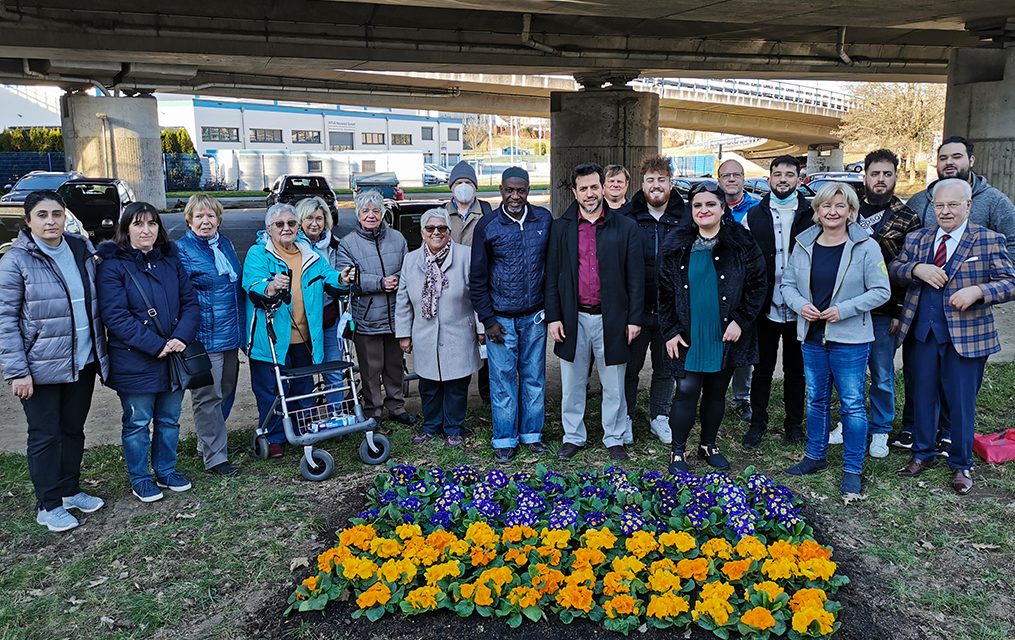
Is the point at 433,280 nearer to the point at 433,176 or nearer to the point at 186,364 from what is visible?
the point at 186,364

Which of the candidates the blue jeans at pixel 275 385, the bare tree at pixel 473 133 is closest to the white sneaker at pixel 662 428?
the blue jeans at pixel 275 385

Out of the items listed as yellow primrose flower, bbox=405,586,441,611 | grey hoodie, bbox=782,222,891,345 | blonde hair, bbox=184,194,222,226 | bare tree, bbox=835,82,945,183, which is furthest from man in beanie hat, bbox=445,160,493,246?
bare tree, bbox=835,82,945,183

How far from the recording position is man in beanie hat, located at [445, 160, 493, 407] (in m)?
6.34

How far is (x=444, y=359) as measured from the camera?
598cm

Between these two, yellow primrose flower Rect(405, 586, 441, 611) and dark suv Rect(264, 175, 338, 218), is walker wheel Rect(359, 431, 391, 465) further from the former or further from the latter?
dark suv Rect(264, 175, 338, 218)

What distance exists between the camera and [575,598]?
3613 millimetres

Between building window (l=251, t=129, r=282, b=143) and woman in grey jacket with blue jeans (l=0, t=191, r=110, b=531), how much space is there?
62633 mm

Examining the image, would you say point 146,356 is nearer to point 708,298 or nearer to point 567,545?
point 567,545

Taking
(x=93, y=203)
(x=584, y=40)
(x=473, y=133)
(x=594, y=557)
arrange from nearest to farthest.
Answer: (x=594, y=557)
(x=584, y=40)
(x=93, y=203)
(x=473, y=133)

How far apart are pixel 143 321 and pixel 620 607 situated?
→ 3.32m

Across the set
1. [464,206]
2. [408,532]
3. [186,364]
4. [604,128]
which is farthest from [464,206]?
[604,128]

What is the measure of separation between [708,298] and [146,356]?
3.56 meters

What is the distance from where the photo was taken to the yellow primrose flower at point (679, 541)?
3.97 metres

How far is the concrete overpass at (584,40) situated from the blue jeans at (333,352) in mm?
7366
